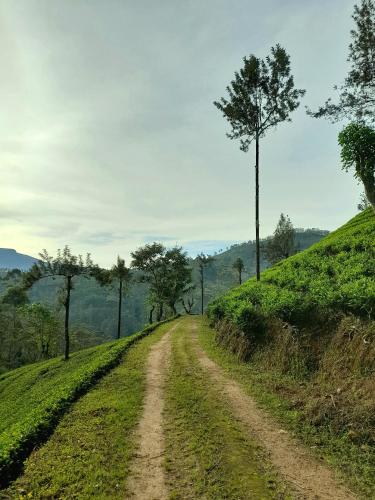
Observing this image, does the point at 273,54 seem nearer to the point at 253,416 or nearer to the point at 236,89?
the point at 236,89

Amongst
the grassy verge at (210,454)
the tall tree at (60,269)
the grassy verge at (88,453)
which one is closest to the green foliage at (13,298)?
the tall tree at (60,269)

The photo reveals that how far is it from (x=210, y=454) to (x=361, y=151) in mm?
34452

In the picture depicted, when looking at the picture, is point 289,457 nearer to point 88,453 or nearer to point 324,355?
point 88,453

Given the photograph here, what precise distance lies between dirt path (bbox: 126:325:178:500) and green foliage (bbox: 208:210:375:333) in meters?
7.23

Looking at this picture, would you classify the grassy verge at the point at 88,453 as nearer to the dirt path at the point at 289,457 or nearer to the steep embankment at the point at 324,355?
the dirt path at the point at 289,457

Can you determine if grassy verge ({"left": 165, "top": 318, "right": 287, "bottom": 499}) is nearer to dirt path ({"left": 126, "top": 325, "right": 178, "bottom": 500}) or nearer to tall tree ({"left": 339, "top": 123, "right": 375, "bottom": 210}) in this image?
dirt path ({"left": 126, "top": 325, "right": 178, "bottom": 500})

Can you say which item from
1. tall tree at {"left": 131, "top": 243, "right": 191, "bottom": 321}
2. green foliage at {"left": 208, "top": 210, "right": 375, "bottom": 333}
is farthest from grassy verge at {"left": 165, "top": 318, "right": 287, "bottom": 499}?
tall tree at {"left": 131, "top": 243, "right": 191, "bottom": 321}

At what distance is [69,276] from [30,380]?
13.4 metres

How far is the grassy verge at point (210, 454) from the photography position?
26.5 feet

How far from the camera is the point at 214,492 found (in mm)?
7949

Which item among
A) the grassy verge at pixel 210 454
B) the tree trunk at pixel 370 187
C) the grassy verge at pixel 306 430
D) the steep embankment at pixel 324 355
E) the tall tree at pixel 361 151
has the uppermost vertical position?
the tall tree at pixel 361 151

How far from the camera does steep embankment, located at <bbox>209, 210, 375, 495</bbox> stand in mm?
9797

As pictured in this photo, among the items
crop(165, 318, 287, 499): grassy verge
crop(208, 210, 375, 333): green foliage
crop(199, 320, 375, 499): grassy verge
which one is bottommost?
crop(165, 318, 287, 499): grassy verge

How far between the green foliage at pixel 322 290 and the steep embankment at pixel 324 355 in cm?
5
